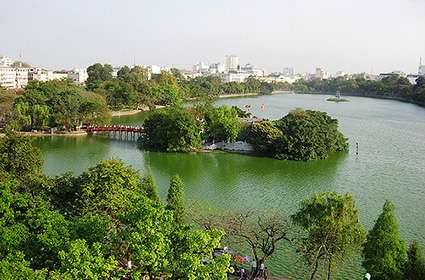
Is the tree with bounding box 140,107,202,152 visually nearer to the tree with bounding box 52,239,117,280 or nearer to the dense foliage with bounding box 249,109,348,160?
the dense foliage with bounding box 249,109,348,160

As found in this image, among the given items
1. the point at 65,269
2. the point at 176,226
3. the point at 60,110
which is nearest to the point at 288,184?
the point at 176,226

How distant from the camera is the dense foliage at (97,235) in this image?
22.4 ft

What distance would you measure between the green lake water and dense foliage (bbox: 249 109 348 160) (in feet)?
2.15

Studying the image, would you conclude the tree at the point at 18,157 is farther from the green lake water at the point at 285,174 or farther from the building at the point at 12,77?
the building at the point at 12,77

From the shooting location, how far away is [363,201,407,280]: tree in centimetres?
885

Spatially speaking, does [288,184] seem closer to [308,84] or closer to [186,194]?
[186,194]

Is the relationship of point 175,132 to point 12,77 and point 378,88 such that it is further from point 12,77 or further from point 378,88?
point 378,88

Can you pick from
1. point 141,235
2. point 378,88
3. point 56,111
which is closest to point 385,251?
point 141,235

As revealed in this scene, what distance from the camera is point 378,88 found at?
77.9 m

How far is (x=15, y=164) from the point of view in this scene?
14664mm

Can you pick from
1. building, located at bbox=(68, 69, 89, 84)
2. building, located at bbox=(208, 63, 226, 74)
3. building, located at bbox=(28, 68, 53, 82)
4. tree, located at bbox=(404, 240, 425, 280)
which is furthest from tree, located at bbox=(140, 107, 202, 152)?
building, located at bbox=(208, 63, 226, 74)

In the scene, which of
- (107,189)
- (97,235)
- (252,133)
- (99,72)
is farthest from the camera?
(99,72)

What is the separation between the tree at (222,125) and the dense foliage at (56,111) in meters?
7.84

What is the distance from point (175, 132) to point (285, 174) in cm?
650
